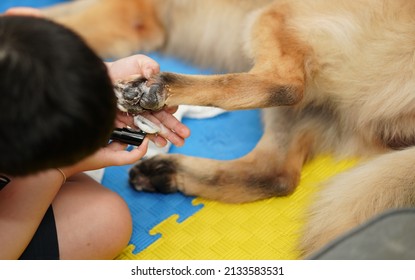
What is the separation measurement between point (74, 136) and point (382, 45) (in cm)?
99

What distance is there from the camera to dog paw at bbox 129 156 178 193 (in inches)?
66.5

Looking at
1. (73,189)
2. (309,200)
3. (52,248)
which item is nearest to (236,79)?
(309,200)

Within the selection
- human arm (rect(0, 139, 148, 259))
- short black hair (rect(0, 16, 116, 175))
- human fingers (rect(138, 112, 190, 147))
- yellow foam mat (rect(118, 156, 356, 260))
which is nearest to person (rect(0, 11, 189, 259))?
short black hair (rect(0, 16, 116, 175))

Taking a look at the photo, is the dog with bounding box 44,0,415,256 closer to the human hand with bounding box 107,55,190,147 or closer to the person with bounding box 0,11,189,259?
the human hand with bounding box 107,55,190,147

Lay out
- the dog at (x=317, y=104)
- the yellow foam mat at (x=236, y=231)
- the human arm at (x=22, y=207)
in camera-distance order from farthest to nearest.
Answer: the yellow foam mat at (x=236, y=231)
the dog at (x=317, y=104)
the human arm at (x=22, y=207)

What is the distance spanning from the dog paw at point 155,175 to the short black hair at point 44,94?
72cm

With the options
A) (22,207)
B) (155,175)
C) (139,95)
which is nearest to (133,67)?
(139,95)

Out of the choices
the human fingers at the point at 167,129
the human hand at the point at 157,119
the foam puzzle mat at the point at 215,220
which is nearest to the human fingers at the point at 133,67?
the human hand at the point at 157,119

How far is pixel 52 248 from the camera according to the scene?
1390 mm

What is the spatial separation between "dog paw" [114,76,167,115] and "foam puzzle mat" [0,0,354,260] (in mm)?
377

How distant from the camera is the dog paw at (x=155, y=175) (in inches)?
66.5

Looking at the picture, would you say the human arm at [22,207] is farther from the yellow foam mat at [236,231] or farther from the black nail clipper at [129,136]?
the yellow foam mat at [236,231]
